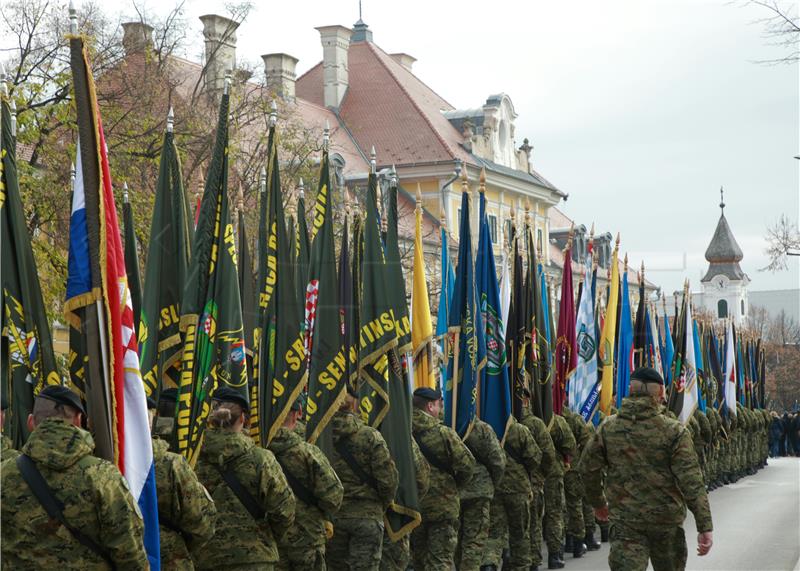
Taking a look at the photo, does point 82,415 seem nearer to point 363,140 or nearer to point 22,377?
point 22,377

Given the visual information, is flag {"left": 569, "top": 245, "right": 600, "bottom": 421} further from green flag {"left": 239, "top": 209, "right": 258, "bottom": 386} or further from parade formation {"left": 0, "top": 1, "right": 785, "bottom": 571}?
green flag {"left": 239, "top": 209, "right": 258, "bottom": 386}

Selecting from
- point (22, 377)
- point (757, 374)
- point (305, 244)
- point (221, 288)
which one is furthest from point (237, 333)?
point (757, 374)

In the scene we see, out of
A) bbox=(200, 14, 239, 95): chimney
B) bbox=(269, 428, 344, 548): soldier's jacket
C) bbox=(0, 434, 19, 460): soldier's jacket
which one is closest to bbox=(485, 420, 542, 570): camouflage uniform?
bbox=(269, 428, 344, 548): soldier's jacket

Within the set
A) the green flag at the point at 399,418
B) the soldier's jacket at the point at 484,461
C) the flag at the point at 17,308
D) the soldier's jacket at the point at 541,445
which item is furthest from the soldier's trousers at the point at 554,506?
the flag at the point at 17,308

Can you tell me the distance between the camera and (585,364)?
57.1 feet

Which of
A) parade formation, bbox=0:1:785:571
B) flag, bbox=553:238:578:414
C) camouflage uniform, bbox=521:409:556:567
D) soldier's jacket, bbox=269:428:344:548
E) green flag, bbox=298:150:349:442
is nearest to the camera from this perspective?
parade formation, bbox=0:1:785:571

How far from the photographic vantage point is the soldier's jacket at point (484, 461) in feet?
39.4

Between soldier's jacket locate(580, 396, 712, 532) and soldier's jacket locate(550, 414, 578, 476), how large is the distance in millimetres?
5079

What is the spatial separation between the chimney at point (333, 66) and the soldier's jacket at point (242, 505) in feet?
163

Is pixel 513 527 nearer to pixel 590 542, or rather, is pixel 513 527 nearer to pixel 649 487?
pixel 590 542

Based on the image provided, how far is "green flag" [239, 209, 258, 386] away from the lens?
→ 32.6 feet

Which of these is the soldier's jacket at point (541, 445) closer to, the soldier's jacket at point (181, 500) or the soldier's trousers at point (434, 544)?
the soldier's trousers at point (434, 544)

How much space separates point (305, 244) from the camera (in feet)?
37.0

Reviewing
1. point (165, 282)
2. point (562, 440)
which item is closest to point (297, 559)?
point (165, 282)
